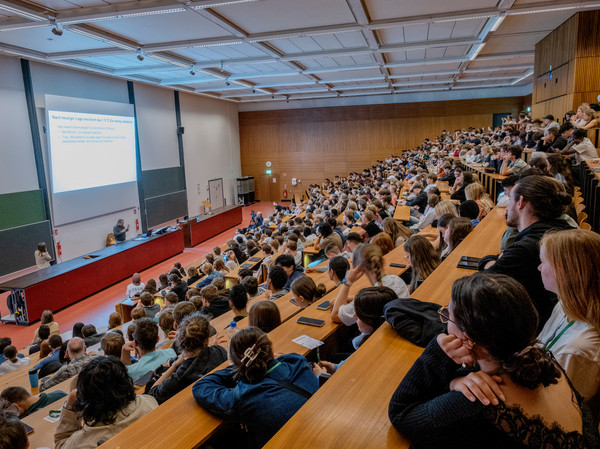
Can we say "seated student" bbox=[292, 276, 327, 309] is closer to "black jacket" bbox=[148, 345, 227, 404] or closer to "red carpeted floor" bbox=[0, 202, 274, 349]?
"black jacket" bbox=[148, 345, 227, 404]

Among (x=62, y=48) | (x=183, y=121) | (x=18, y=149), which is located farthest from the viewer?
(x=183, y=121)

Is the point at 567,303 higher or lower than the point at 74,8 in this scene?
lower

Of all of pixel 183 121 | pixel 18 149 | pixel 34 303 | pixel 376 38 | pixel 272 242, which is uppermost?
pixel 376 38

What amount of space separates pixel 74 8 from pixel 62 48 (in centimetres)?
322

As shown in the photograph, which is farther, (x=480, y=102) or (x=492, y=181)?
(x=480, y=102)

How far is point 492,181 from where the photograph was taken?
265 inches

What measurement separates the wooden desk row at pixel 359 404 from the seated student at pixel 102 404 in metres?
1.19

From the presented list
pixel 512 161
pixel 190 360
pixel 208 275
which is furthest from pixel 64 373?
pixel 512 161

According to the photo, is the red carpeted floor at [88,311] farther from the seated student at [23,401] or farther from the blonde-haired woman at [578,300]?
the blonde-haired woman at [578,300]

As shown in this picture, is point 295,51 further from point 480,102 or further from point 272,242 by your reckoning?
point 480,102

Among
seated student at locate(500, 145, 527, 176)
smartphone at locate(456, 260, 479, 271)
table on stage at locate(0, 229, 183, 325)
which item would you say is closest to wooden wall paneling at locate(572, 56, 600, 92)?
seated student at locate(500, 145, 527, 176)

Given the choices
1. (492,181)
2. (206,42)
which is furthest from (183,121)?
(492,181)

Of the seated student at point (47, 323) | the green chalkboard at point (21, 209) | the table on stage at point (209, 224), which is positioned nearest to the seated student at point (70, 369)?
the seated student at point (47, 323)

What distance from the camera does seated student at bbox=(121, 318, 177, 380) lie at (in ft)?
11.2
